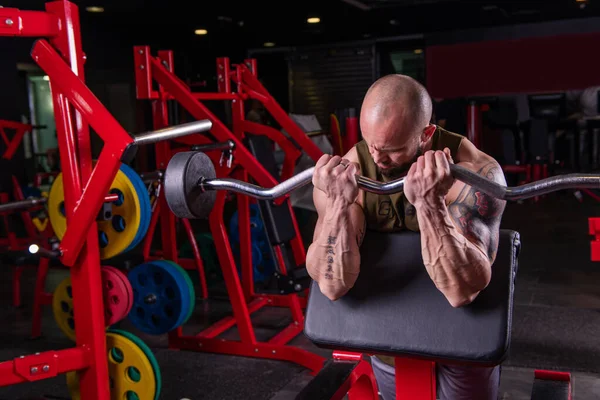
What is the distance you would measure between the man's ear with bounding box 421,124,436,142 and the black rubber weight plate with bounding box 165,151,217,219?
1.24 ft

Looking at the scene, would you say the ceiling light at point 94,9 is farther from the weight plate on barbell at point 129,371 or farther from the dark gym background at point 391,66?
the weight plate on barbell at point 129,371

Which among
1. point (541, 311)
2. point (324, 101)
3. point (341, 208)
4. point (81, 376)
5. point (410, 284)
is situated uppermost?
point (324, 101)

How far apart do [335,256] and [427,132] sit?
0.26 metres

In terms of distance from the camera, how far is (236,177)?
2.61 m

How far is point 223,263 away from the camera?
2.43 meters

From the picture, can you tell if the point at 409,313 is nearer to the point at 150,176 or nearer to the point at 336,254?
the point at 336,254

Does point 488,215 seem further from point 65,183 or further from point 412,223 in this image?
point 65,183

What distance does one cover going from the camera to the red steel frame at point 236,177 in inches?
91.5

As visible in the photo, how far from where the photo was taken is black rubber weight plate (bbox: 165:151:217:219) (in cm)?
98

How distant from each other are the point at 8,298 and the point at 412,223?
314 centimetres

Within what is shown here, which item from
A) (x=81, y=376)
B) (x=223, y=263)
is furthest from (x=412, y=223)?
(x=223, y=263)

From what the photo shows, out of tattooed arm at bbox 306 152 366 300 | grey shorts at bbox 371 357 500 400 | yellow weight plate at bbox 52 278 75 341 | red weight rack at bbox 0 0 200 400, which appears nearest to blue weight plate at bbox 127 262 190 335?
yellow weight plate at bbox 52 278 75 341

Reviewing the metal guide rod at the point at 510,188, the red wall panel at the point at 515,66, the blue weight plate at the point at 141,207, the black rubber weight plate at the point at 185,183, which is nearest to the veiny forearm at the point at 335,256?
the metal guide rod at the point at 510,188

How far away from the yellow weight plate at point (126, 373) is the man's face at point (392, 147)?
43.4 inches
